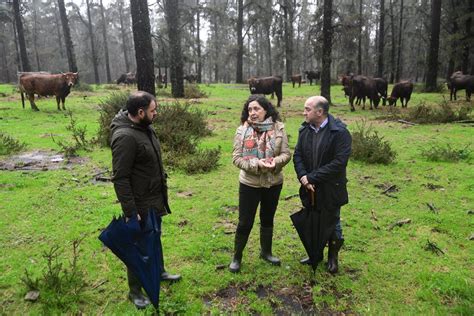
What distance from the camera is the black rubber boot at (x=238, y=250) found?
12.9 feet

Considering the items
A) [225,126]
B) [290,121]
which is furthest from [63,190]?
[290,121]

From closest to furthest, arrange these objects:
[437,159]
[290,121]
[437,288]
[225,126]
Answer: [437,288]
[437,159]
[225,126]
[290,121]

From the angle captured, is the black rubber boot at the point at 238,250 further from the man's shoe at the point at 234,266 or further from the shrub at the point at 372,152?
the shrub at the point at 372,152

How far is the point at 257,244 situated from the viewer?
4539 mm

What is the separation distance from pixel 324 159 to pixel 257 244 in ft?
4.92

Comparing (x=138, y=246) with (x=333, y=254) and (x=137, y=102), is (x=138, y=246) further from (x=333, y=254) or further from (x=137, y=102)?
(x=333, y=254)

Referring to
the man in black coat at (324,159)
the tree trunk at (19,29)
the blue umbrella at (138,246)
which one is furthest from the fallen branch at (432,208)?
the tree trunk at (19,29)

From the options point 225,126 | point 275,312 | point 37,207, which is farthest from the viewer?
point 225,126

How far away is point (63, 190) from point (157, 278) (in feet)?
12.8

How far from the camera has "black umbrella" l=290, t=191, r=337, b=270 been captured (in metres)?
3.68

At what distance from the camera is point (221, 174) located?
23.8 feet

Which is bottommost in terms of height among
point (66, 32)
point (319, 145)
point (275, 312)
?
point (275, 312)

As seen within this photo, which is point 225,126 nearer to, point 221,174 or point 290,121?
point 290,121

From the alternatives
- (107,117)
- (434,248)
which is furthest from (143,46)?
(434,248)
